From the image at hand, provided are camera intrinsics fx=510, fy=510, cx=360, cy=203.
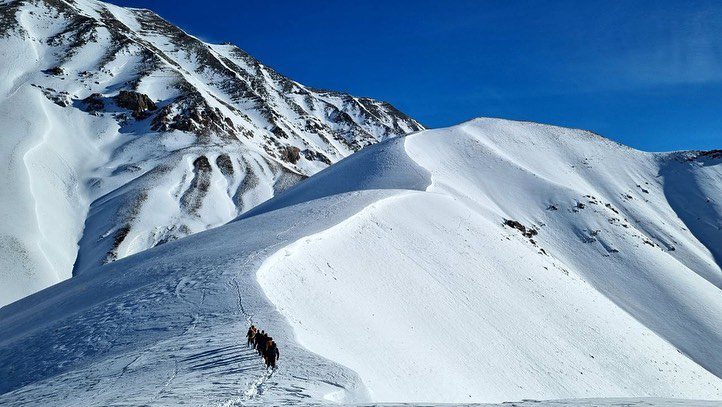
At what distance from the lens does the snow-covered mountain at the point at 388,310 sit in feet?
46.1

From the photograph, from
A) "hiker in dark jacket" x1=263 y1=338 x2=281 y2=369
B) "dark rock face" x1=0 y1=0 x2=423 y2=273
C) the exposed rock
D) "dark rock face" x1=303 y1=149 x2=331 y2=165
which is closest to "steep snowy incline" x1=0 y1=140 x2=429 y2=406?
"hiker in dark jacket" x1=263 y1=338 x2=281 y2=369

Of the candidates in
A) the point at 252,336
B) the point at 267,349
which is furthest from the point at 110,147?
the point at 267,349

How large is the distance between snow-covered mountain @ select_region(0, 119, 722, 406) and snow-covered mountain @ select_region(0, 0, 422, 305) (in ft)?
100.0

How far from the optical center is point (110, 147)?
107 meters

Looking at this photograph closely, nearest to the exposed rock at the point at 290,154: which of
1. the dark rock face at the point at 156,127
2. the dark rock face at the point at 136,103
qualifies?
the dark rock face at the point at 156,127

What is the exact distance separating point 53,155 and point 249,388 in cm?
9875

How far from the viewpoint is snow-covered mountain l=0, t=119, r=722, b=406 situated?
14.0 metres

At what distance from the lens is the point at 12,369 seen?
60.5 feet

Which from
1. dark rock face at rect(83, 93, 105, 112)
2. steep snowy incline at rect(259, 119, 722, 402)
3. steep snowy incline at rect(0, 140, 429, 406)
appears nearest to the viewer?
steep snowy incline at rect(0, 140, 429, 406)

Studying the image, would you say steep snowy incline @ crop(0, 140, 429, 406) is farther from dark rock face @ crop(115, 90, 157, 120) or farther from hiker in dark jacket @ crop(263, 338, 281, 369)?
dark rock face @ crop(115, 90, 157, 120)

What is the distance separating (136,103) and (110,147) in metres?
18.9

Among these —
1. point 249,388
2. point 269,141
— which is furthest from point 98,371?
point 269,141

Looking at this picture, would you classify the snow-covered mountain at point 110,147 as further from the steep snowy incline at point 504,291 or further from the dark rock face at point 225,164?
the steep snowy incline at point 504,291

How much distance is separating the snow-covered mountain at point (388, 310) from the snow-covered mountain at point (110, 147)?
1200 inches
